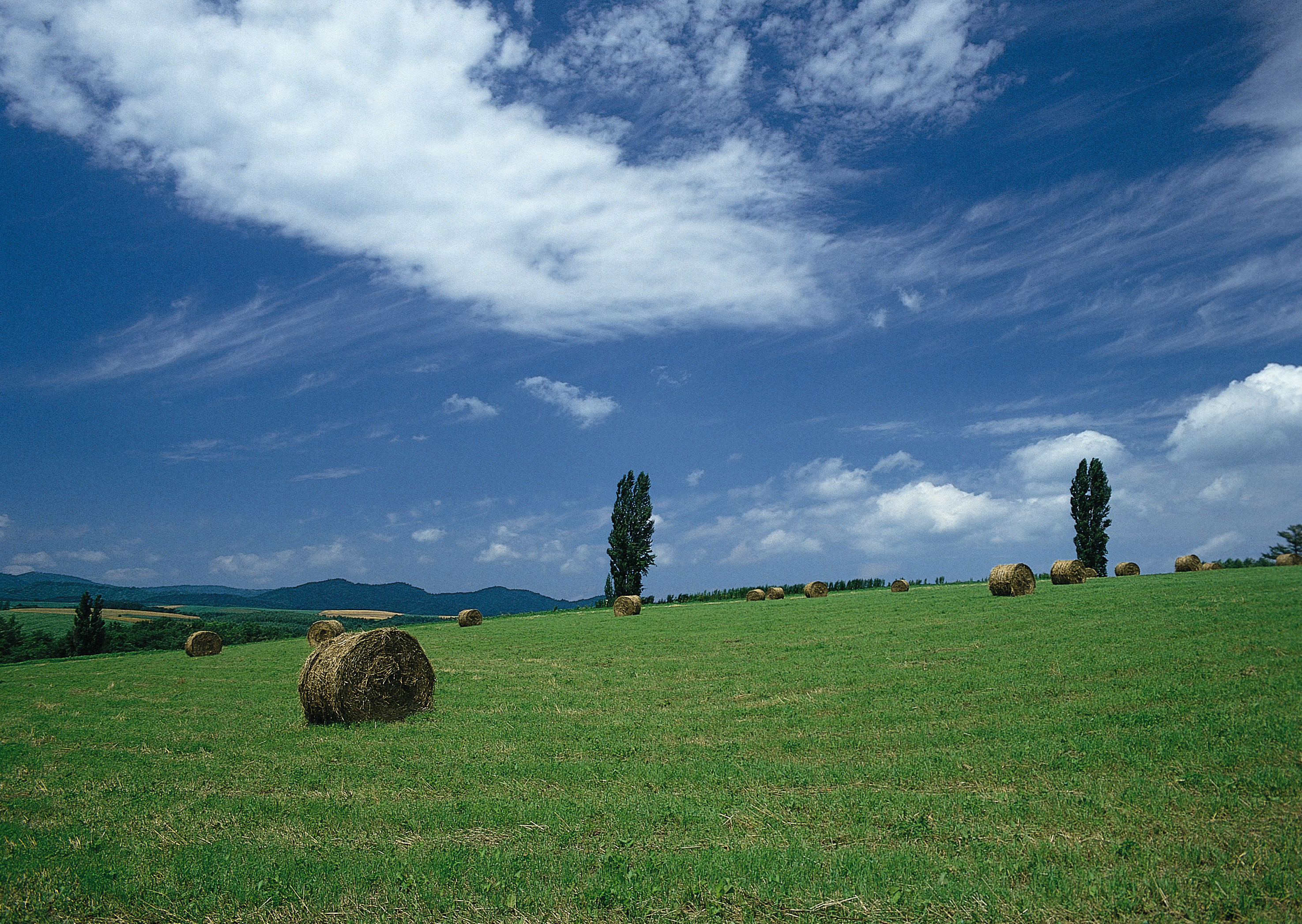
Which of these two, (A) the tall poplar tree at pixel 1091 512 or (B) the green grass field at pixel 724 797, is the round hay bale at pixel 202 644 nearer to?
(B) the green grass field at pixel 724 797

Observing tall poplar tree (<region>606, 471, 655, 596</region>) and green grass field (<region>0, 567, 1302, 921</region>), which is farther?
tall poplar tree (<region>606, 471, 655, 596</region>)

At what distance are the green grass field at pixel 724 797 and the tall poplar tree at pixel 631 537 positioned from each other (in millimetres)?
58045

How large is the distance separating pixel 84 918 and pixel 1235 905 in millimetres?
9449

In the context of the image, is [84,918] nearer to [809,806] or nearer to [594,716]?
[809,806]

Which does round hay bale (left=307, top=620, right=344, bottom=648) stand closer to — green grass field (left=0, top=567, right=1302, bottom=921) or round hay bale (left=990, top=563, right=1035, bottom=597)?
green grass field (left=0, top=567, right=1302, bottom=921)

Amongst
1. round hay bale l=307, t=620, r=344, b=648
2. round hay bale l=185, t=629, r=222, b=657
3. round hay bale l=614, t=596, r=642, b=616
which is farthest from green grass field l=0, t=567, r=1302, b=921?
round hay bale l=614, t=596, r=642, b=616

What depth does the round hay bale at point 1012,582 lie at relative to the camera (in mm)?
36281

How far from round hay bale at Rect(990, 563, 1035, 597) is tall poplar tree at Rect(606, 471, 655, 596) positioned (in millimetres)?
44373

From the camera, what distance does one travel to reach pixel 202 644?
39.7m

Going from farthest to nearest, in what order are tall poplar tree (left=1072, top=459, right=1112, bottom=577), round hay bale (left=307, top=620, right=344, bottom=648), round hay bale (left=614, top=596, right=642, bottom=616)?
tall poplar tree (left=1072, top=459, right=1112, bottom=577)
round hay bale (left=614, top=596, right=642, bottom=616)
round hay bale (left=307, top=620, right=344, bottom=648)

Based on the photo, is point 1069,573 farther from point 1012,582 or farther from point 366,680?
point 366,680

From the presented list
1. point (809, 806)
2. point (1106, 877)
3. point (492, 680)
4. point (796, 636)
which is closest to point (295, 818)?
point (809, 806)

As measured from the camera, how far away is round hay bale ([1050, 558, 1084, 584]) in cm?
4100

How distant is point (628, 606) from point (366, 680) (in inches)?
1536
